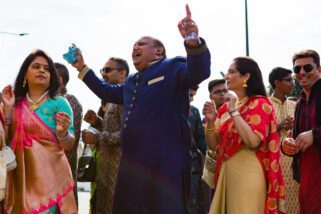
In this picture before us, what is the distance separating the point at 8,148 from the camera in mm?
4598

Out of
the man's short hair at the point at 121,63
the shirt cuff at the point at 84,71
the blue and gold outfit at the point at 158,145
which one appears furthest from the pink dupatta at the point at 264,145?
the man's short hair at the point at 121,63

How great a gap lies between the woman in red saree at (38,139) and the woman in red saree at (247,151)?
1.37m

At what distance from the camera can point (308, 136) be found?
471 centimetres

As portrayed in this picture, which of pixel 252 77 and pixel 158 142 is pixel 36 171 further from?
pixel 252 77

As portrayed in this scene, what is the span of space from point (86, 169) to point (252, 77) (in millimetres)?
2373

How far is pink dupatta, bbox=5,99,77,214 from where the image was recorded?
4.69 meters

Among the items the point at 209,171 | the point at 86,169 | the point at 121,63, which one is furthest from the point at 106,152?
the point at 209,171

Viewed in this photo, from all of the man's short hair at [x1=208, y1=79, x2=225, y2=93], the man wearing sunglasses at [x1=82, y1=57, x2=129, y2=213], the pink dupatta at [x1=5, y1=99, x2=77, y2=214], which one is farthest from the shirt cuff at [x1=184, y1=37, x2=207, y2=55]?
the man's short hair at [x1=208, y1=79, x2=225, y2=93]

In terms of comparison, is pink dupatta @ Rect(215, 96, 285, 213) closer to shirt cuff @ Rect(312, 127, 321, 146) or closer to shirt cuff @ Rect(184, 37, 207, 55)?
shirt cuff @ Rect(312, 127, 321, 146)

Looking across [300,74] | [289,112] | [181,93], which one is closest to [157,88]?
[181,93]

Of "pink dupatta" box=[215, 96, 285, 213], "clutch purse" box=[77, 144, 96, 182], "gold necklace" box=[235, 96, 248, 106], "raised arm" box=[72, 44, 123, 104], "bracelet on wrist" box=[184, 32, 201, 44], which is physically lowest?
"clutch purse" box=[77, 144, 96, 182]

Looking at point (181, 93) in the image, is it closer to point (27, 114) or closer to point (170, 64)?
point (170, 64)

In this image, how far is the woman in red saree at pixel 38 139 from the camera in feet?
15.5

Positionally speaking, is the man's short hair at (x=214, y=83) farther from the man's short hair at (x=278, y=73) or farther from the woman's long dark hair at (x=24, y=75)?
the woman's long dark hair at (x=24, y=75)
